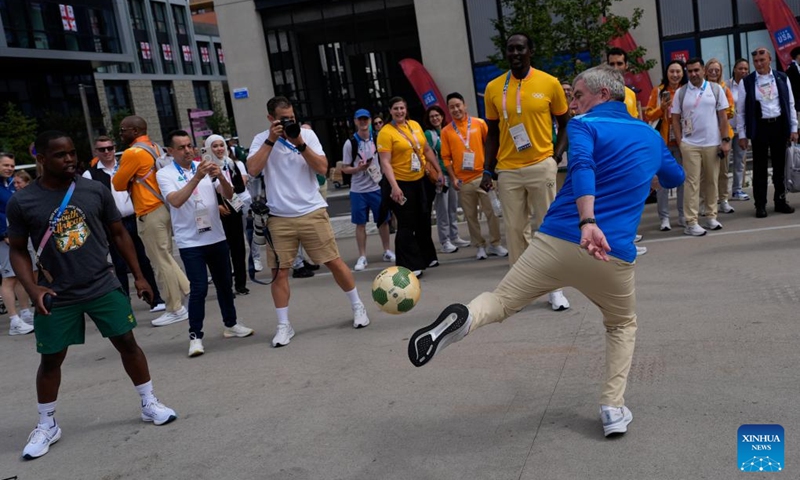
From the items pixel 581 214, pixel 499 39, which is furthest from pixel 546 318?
pixel 499 39

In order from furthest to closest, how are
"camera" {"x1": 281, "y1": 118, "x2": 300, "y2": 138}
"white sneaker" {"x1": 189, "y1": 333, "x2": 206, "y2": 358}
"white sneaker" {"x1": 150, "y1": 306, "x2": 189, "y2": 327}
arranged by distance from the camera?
"white sneaker" {"x1": 150, "y1": 306, "x2": 189, "y2": 327} < "white sneaker" {"x1": 189, "y1": 333, "x2": 206, "y2": 358} < "camera" {"x1": 281, "y1": 118, "x2": 300, "y2": 138}

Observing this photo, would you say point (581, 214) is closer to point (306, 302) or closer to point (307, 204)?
point (307, 204)

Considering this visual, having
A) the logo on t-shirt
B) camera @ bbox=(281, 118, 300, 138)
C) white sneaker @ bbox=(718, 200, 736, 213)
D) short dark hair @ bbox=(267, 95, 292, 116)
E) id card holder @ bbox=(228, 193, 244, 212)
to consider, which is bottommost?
white sneaker @ bbox=(718, 200, 736, 213)

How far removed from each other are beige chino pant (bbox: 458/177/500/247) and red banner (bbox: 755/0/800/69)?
15.2 m

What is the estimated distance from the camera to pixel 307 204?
6227 mm

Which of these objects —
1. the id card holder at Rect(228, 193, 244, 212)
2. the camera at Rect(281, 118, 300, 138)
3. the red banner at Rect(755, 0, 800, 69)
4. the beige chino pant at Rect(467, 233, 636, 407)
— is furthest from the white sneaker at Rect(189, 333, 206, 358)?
the red banner at Rect(755, 0, 800, 69)

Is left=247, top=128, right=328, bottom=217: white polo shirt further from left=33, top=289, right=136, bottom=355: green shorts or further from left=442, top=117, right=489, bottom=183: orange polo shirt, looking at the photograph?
left=442, top=117, right=489, bottom=183: orange polo shirt

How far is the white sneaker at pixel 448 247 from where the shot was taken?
9.71 metres

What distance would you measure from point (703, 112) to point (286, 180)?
16.7 ft

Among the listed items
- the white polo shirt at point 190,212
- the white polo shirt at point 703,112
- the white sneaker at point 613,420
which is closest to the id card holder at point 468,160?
the white polo shirt at point 703,112

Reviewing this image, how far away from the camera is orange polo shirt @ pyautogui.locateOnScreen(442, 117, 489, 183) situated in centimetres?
855

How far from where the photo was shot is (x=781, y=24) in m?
20.3

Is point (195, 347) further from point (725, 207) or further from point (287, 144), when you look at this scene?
point (725, 207)

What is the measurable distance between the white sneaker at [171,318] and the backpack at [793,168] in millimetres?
7113
